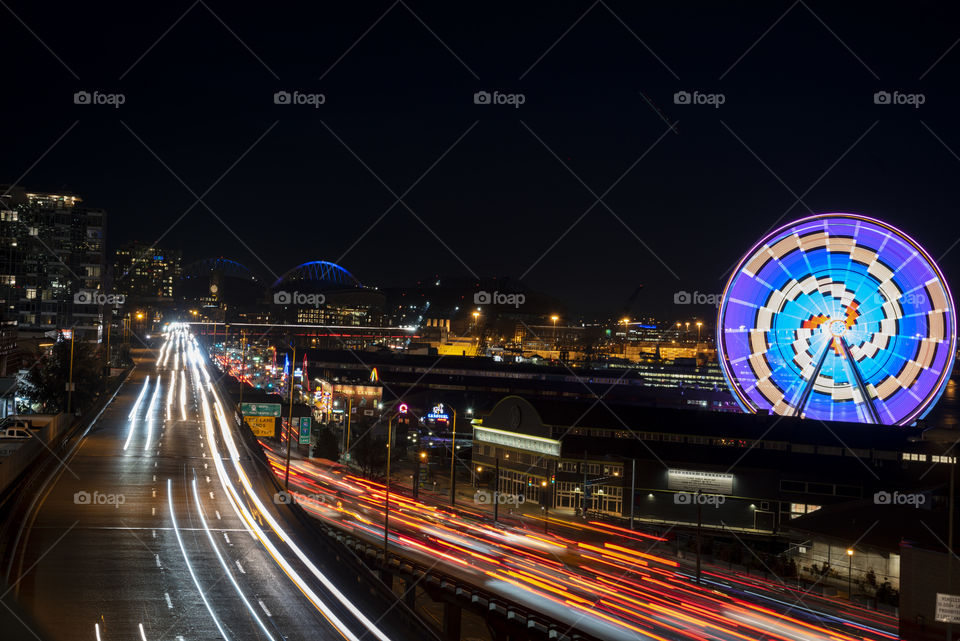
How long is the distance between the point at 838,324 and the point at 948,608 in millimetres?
26849

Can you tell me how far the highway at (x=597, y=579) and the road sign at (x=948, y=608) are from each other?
6.43 ft

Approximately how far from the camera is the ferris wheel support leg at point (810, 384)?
145 ft

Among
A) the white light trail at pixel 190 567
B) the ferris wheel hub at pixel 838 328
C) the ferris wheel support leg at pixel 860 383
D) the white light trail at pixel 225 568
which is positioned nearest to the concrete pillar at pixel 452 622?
the white light trail at pixel 225 568

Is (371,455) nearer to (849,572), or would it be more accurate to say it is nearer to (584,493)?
(584,493)

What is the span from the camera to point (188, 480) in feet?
114

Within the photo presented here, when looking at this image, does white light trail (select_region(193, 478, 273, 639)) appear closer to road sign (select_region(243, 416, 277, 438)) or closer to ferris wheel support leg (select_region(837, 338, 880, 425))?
road sign (select_region(243, 416, 277, 438))

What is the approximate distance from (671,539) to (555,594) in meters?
17.4

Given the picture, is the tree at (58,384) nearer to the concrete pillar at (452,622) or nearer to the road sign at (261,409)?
the road sign at (261,409)

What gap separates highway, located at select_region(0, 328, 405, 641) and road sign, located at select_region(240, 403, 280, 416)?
15758mm

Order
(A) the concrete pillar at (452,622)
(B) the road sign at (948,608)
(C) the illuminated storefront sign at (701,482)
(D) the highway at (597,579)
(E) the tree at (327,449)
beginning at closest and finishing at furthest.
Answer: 1. (B) the road sign at (948,608)
2. (D) the highway at (597,579)
3. (A) the concrete pillar at (452,622)
4. (C) the illuminated storefront sign at (701,482)
5. (E) the tree at (327,449)

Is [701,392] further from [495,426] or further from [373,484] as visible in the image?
[373,484]

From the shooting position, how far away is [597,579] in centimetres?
2503

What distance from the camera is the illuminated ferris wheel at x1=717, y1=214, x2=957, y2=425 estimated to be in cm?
4144

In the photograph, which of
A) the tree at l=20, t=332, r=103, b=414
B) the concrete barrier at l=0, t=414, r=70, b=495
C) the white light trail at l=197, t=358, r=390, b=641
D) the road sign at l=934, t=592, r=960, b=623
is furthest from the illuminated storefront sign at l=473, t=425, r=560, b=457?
the tree at l=20, t=332, r=103, b=414
